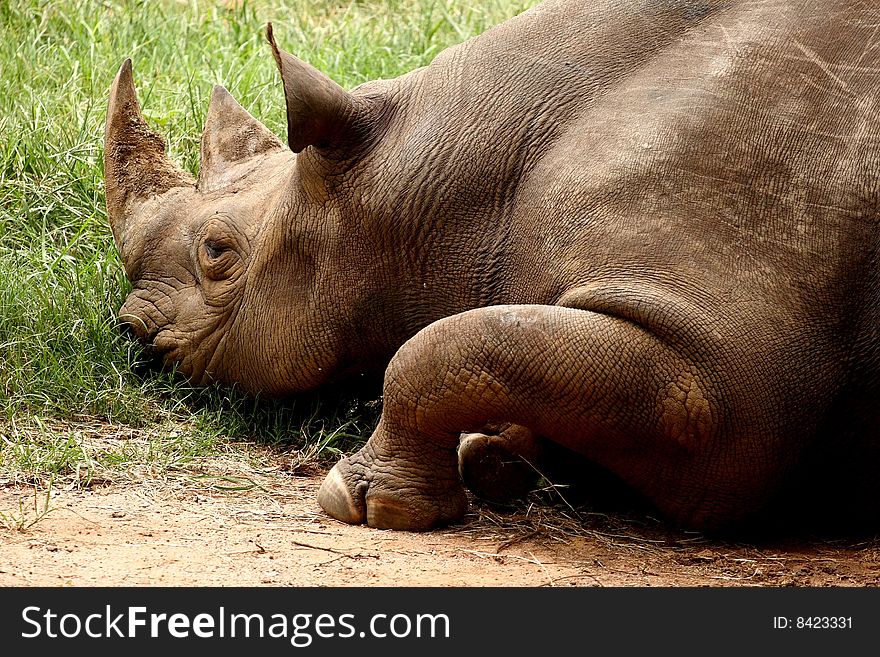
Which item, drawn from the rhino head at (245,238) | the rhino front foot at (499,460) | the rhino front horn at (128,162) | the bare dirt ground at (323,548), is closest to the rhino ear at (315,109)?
the rhino head at (245,238)

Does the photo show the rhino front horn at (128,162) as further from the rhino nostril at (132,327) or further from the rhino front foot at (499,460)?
the rhino front foot at (499,460)

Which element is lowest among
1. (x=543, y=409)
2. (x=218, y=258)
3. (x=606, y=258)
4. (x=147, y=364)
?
(x=147, y=364)

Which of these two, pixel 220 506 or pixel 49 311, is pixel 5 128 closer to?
pixel 49 311

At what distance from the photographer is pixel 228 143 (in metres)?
6.18

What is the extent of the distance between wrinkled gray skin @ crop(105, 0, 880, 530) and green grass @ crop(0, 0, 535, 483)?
554 mm

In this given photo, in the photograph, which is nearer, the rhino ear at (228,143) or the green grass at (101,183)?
the green grass at (101,183)

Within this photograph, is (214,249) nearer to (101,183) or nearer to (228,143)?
(228,143)

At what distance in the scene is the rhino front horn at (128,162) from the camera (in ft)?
20.4

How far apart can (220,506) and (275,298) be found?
89 cm

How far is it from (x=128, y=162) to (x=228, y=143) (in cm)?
44

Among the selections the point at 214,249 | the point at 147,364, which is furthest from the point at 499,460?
the point at 147,364

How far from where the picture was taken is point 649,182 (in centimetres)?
475

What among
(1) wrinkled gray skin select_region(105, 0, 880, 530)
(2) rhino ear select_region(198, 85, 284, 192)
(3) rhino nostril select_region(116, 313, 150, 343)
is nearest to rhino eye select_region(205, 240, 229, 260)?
(1) wrinkled gray skin select_region(105, 0, 880, 530)

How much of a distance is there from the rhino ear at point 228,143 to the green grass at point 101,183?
2.29 feet
